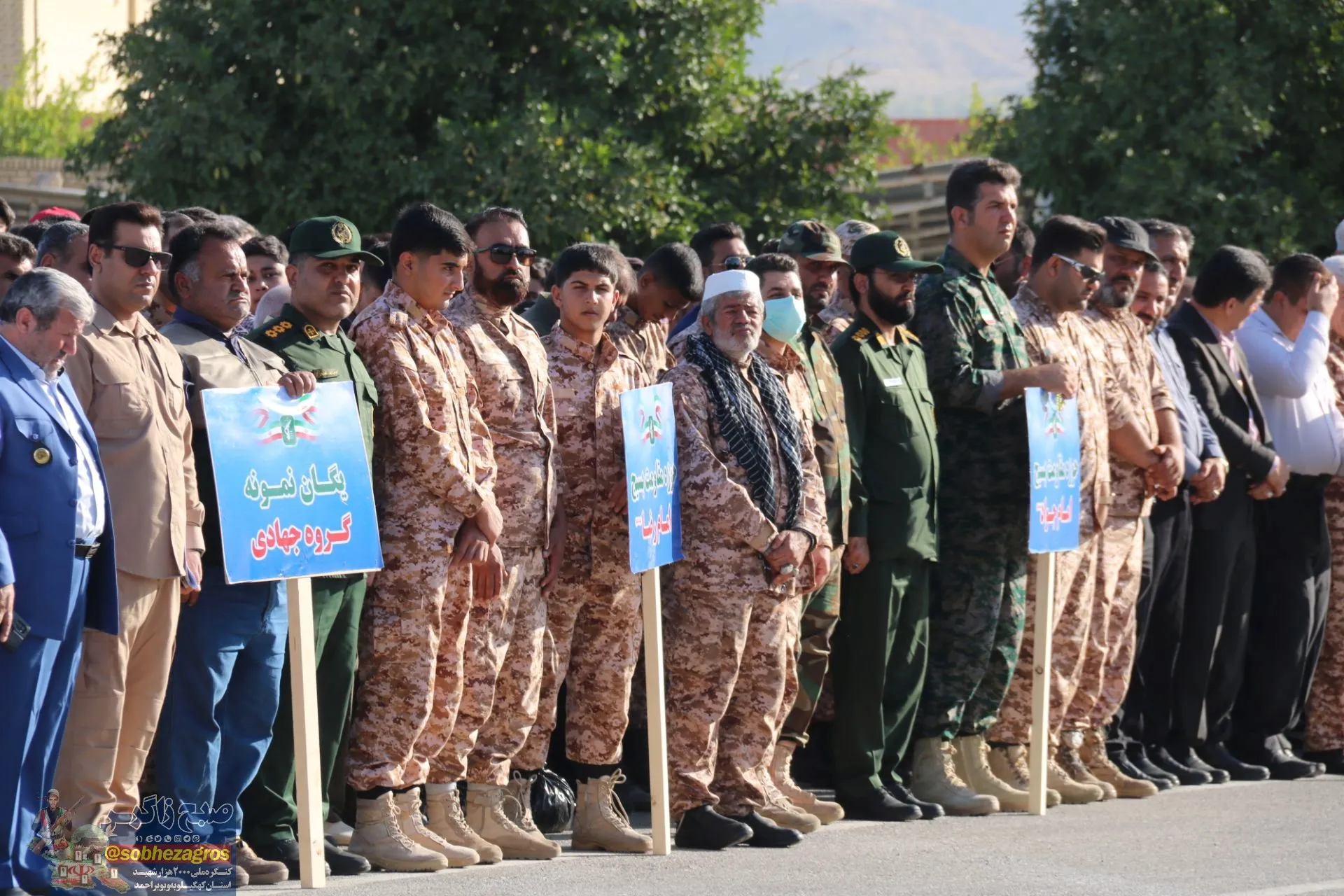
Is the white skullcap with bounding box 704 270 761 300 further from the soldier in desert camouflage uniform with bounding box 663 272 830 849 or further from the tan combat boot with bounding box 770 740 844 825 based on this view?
the tan combat boot with bounding box 770 740 844 825

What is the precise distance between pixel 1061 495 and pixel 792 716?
153 cm

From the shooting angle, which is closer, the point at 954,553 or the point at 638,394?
the point at 638,394

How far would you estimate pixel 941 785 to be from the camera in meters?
8.64

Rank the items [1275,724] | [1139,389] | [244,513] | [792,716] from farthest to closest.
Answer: [1275,724], [1139,389], [792,716], [244,513]

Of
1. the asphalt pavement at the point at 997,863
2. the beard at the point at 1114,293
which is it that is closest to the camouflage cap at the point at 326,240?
the asphalt pavement at the point at 997,863

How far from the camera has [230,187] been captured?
1870 centimetres

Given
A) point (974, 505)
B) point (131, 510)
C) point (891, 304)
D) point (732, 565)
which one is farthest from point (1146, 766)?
point (131, 510)

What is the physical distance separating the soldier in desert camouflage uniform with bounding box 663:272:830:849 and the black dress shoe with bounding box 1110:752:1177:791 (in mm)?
2462

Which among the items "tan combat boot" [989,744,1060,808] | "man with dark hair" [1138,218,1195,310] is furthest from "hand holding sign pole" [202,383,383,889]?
"man with dark hair" [1138,218,1195,310]

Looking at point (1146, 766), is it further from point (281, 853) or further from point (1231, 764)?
point (281, 853)

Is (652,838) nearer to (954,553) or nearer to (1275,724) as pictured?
(954,553)

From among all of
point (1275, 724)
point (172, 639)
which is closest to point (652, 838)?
point (172, 639)

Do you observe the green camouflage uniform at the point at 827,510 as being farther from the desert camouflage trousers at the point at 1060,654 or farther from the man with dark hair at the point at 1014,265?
the man with dark hair at the point at 1014,265

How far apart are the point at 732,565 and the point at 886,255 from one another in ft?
5.52
